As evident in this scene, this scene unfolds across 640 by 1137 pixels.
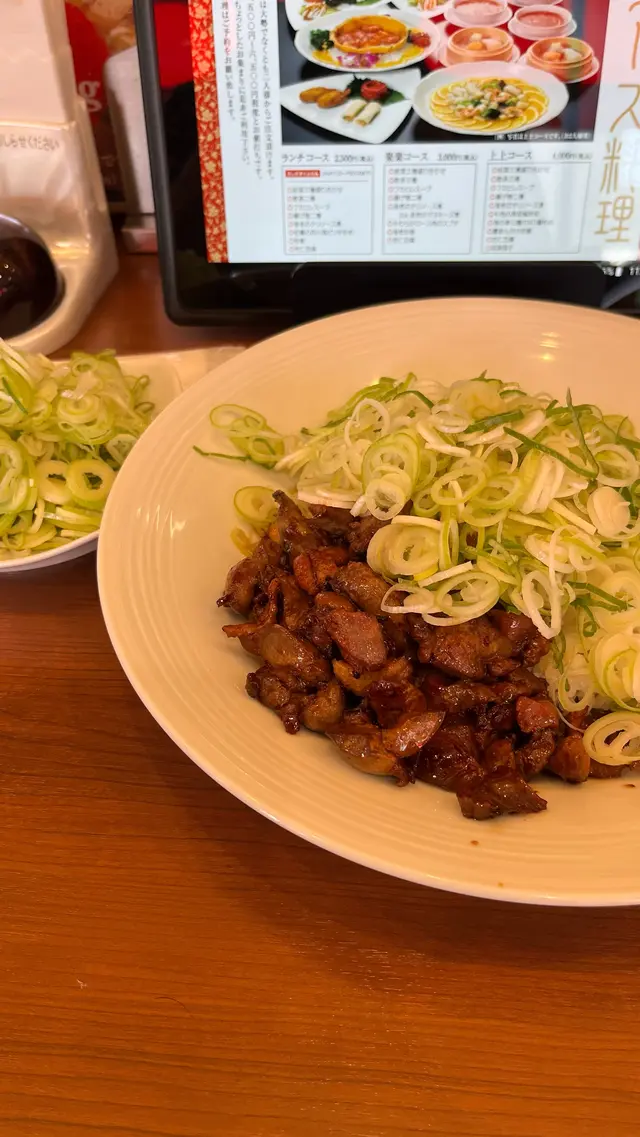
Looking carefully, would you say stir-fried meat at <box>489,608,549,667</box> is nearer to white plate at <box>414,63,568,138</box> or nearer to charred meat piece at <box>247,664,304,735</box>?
charred meat piece at <box>247,664,304,735</box>

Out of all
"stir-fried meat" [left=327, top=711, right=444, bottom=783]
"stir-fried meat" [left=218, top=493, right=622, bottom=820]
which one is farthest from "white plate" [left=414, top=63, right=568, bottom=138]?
"stir-fried meat" [left=327, top=711, right=444, bottom=783]

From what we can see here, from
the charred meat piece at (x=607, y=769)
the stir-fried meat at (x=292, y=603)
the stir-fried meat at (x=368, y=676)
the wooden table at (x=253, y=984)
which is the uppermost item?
the stir-fried meat at (x=292, y=603)

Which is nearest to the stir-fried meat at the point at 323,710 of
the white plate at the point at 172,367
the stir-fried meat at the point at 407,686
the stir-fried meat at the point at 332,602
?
the stir-fried meat at the point at 407,686

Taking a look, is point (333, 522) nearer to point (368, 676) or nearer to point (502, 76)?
point (368, 676)

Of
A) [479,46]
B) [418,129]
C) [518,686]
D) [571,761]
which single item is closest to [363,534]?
[518,686]

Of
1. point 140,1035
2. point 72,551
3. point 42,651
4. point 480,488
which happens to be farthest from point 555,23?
point 140,1035

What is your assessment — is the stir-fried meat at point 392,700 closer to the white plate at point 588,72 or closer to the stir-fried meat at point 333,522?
the stir-fried meat at point 333,522

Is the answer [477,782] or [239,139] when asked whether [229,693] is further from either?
[239,139]
